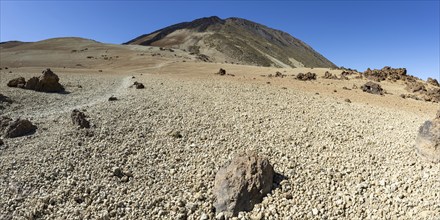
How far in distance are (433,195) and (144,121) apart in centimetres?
1115

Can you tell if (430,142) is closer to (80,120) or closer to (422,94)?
(80,120)

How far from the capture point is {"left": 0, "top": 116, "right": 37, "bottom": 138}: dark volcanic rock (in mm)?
12398

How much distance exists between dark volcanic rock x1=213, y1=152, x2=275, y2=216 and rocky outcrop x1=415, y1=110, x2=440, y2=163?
542 cm

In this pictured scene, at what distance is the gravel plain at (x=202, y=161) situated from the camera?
8.67 metres

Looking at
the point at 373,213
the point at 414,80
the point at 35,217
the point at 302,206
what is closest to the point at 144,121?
the point at 35,217

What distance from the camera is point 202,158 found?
11266mm

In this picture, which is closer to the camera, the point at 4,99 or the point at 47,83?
the point at 4,99

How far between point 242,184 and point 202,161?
2.60 meters

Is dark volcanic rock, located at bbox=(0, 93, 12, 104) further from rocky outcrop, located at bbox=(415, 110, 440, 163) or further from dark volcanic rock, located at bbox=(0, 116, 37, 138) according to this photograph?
rocky outcrop, located at bbox=(415, 110, 440, 163)

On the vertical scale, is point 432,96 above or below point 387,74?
below

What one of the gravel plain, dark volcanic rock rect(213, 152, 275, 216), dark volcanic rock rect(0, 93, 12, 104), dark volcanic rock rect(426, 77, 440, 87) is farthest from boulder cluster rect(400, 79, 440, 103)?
dark volcanic rock rect(0, 93, 12, 104)

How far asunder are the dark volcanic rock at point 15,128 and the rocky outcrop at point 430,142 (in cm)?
1487

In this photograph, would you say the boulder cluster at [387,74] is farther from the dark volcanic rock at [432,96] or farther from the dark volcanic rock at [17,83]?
the dark volcanic rock at [17,83]

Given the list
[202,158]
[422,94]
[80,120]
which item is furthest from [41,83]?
[422,94]
